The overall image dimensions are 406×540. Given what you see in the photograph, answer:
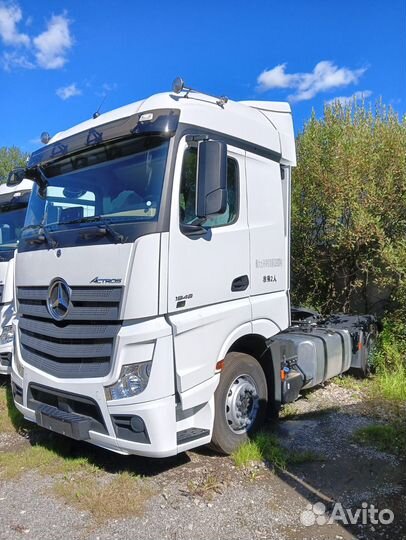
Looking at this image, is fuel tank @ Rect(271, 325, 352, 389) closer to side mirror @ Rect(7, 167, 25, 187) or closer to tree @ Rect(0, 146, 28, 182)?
side mirror @ Rect(7, 167, 25, 187)

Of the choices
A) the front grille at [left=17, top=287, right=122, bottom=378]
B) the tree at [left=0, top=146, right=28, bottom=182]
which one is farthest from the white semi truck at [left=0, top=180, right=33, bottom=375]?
the tree at [left=0, top=146, right=28, bottom=182]

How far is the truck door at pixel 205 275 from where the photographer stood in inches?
139

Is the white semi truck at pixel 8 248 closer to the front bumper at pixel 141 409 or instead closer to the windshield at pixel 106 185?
the windshield at pixel 106 185

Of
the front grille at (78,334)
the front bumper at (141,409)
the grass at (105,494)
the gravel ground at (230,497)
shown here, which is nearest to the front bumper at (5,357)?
the gravel ground at (230,497)

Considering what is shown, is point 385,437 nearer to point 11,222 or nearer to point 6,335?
point 6,335

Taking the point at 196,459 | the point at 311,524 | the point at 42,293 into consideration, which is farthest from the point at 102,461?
the point at 311,524

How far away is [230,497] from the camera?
3555mm

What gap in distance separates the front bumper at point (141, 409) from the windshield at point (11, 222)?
3.49 meters

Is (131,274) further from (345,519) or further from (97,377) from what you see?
(345,519)

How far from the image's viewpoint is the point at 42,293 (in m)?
4.03

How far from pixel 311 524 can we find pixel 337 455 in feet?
3.90

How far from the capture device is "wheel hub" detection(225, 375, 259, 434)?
4.22 m

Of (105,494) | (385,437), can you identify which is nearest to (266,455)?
(385,437)

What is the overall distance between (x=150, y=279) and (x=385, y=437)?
2.99 m
